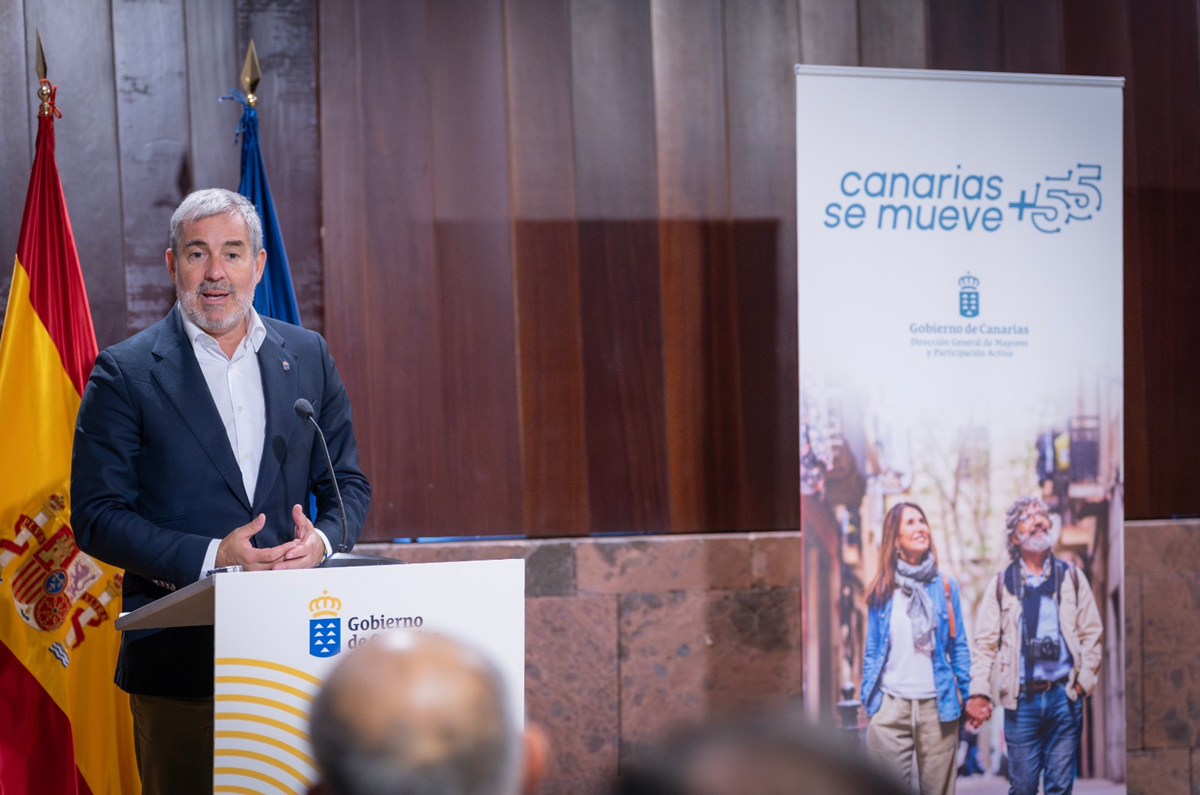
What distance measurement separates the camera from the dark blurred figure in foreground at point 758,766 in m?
0.52

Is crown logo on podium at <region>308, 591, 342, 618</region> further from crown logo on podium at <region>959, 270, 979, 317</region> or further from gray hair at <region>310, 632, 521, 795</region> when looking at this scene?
crown logo on podium at <region>959, 270, 979, 317</region>

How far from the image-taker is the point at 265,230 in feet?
10.4

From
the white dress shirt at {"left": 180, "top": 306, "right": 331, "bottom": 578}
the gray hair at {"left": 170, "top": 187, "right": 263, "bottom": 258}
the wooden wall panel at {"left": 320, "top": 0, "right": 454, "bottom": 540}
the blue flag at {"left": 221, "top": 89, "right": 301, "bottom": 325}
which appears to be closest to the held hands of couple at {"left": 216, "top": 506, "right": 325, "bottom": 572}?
the white dress shirt at {"left": 180, "top": 306, "right": 331, "bottom": 578}

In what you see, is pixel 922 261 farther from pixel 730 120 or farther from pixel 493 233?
pixel 493 233

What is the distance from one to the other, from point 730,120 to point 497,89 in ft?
2.70

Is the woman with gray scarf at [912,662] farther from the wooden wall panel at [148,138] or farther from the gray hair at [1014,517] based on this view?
the wooden wall panel at [148,138]

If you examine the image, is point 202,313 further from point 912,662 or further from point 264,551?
point 912,662

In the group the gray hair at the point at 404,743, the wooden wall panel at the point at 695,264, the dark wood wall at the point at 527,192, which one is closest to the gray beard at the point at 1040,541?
the dark wood wall at the point at 527,192

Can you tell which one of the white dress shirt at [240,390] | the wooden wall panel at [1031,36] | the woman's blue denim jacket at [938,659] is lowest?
the woman's blue denim jacket at [938,659]

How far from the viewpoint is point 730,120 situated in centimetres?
368

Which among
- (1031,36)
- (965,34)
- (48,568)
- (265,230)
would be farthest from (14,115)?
(1031,36)

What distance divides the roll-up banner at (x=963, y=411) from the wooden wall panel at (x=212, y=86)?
186 cm

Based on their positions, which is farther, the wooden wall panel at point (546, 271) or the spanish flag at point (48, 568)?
the wooden wall panel at point (546, 271)

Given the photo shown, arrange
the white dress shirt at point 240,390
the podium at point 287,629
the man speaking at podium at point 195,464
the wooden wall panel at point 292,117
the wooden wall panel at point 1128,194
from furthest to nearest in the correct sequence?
the wooden wall panel at point 1128,194, the wooden wall panel at point 292,117, the white dress shirt at point 240,390, the man speaking at podium at point 195,464, the podium at point 287,629
